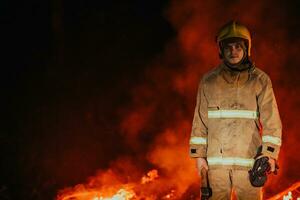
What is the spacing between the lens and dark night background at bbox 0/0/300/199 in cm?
858

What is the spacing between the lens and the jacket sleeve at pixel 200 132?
16.2 ft

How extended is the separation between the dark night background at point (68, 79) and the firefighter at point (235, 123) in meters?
3.68

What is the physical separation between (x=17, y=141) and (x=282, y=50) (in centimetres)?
534

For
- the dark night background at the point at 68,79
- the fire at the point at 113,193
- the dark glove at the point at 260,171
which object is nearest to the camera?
the dark glove at the point at 260,171

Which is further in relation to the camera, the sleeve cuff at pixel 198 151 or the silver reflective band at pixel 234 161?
the sleeve cuff at pixel 198 151

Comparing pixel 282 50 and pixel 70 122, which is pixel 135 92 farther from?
pixel 282 50

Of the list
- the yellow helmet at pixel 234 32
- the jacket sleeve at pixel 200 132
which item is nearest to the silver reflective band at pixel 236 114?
the jacket sleeve at pixel 200 132

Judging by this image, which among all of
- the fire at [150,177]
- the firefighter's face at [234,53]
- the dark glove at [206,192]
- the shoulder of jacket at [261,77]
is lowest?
the fire at [150,177]

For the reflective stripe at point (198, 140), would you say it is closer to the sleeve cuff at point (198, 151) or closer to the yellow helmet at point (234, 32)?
the sleeve cuff at point (198, 151)

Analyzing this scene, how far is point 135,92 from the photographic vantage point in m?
10.3

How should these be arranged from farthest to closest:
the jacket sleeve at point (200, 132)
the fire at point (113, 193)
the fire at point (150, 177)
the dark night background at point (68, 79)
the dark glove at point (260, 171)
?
the dark night background at point (68, 79), the fire at point (150, 177), the fire at point (113, 193), the jacket sleeve at point (200, 132), the dark glove at point (260, 171)

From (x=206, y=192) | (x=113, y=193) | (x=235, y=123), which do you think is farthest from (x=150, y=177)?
(x=235, y=123)

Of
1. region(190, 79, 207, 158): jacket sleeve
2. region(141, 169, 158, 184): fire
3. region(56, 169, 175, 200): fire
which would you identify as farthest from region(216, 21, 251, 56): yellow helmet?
region(141, 169, 158, 184): fire

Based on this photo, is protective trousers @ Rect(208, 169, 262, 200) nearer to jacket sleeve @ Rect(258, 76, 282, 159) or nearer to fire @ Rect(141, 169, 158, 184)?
jacket sleeve @ Rect(258, 76, 282, 159)
